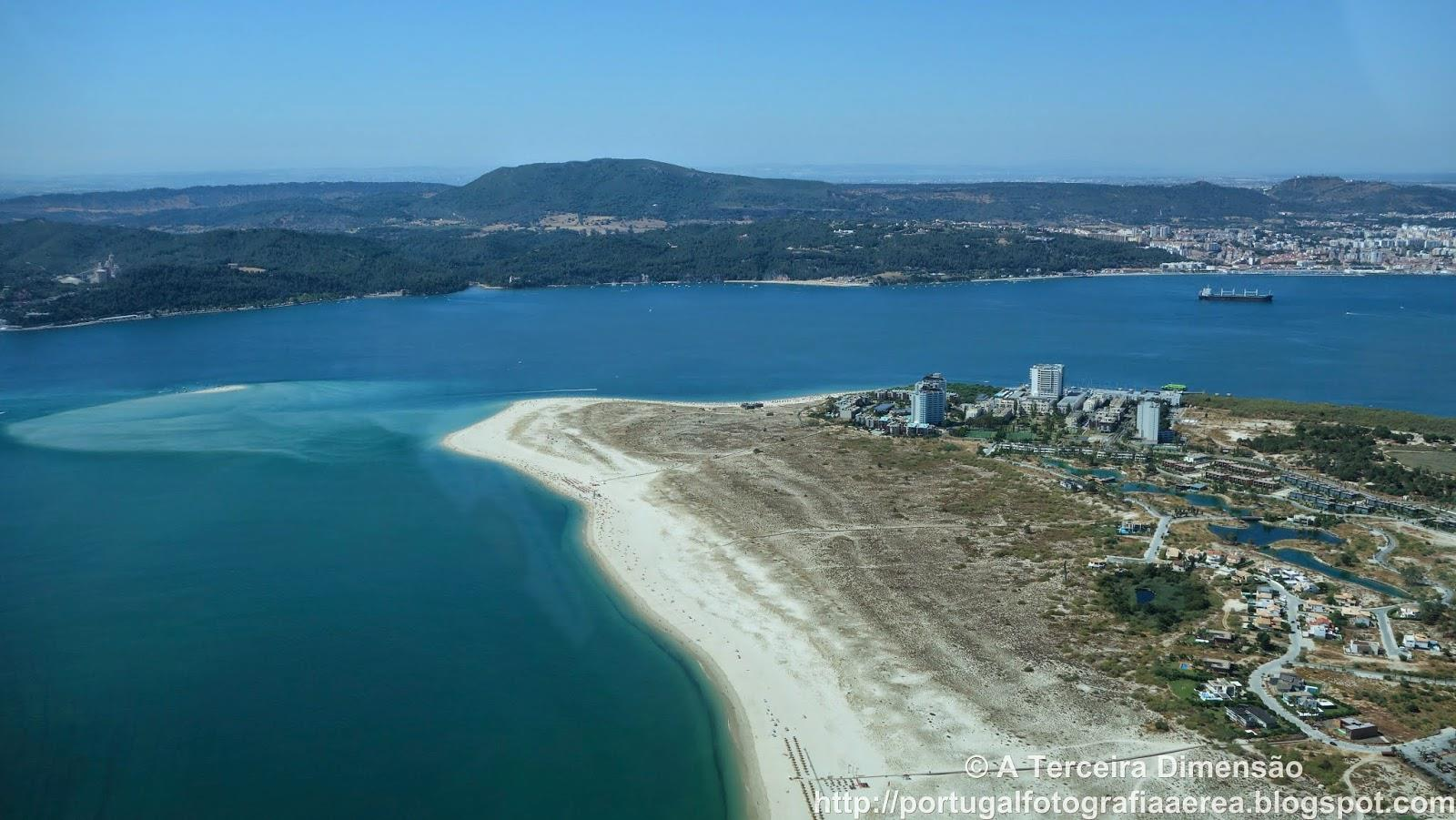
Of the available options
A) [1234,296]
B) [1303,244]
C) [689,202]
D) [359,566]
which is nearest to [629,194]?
[689,202]

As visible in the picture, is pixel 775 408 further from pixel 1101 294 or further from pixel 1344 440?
pixel 1101 294

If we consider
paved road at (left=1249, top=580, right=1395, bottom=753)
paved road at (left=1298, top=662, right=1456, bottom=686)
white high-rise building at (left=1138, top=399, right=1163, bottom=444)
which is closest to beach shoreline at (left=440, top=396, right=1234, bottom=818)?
paved road at (left=1249, top=580, right=1395, bottom=753)

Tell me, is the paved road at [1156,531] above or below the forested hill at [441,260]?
below

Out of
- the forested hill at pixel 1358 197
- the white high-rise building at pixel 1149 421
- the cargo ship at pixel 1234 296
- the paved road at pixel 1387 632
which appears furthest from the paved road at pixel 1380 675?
the forested hill at pixel 1358 197

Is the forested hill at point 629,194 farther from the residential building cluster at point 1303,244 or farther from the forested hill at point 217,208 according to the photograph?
the residential building cluster at point 1303,244

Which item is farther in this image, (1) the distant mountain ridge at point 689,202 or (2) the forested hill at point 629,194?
(2) the forested hill at point 629,194
